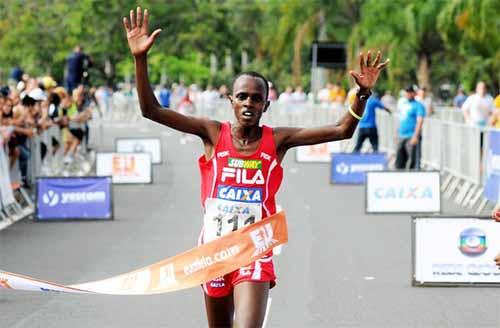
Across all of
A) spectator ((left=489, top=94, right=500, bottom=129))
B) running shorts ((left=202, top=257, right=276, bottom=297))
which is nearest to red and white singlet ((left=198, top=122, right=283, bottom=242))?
running shorts ((left=202, top=257, right=276, bottom=297))

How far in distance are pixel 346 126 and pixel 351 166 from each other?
60.2ft

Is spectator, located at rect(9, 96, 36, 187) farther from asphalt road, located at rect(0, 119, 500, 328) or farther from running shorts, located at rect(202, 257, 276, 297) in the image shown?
running shorts, located at rect(202, 257, 276, 297)

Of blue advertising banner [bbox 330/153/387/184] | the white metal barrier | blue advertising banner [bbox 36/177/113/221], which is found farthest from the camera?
blue advertising banner [bbox 330/153/387/184]

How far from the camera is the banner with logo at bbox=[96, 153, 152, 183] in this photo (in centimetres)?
2505

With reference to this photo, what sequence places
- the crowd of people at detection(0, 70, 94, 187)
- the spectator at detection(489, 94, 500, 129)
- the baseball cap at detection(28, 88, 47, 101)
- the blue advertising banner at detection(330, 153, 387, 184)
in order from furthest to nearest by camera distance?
the blue advertising banner at detection(330, 153, 387, 184), the baseball cap at detection(28, 88, 47, 101), the spectator at detection(489, 94, 500, 129), the crowd of people at detection(0, 70, 94, 187)

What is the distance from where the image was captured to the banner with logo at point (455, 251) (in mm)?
12398

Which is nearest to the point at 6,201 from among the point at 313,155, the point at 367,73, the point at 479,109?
the point at 479,109

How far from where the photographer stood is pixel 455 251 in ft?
40.8

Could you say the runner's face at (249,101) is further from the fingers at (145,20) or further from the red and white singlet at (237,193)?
the fingers at (145,20)

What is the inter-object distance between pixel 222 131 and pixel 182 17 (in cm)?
7389

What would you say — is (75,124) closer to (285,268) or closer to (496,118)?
(496,118)

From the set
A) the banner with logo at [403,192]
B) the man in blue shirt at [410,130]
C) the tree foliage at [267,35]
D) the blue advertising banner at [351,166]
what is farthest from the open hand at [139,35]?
the tree foliage at [267,35]

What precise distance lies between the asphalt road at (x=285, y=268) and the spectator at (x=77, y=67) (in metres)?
7.21

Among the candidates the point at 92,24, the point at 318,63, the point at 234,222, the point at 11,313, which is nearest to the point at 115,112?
the point at 92,24
